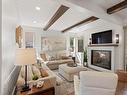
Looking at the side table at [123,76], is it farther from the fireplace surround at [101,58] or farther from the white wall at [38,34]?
the white wall at [38,34]

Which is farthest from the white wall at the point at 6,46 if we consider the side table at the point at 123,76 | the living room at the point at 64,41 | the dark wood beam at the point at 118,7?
the side table at the point at 123,76

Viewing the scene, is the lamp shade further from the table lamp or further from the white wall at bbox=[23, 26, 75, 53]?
the white wall at bbox=[23, 26, 75, 53]

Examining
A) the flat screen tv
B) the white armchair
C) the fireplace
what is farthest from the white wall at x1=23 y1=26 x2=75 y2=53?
the white armchair

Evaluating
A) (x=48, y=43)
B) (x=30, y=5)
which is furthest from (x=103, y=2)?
(x=48, y=43)

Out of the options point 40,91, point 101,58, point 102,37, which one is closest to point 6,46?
point 40,91

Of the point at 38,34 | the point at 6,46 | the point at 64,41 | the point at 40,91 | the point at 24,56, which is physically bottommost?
the point at 40,91

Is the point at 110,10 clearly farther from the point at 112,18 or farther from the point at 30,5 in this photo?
the point at 30,5

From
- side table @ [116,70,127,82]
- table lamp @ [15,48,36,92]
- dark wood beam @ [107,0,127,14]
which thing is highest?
dark wood beam @ [107,0,127,14]

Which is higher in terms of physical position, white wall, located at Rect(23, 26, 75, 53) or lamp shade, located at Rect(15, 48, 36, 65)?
white wall, located at Rect(23, 26, 75, 53)

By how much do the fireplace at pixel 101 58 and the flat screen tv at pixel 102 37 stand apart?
0.53 metres

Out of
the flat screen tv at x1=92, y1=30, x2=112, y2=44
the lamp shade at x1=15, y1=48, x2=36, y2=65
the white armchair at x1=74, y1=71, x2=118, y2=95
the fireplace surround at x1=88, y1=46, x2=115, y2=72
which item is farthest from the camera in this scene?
the flat screen tv at x1=92, y1=30, x2=112, y2=44

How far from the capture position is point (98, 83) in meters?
1.75

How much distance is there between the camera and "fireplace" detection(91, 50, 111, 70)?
5.51 meters

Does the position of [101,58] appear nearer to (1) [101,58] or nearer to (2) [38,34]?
(1) [101,58]
